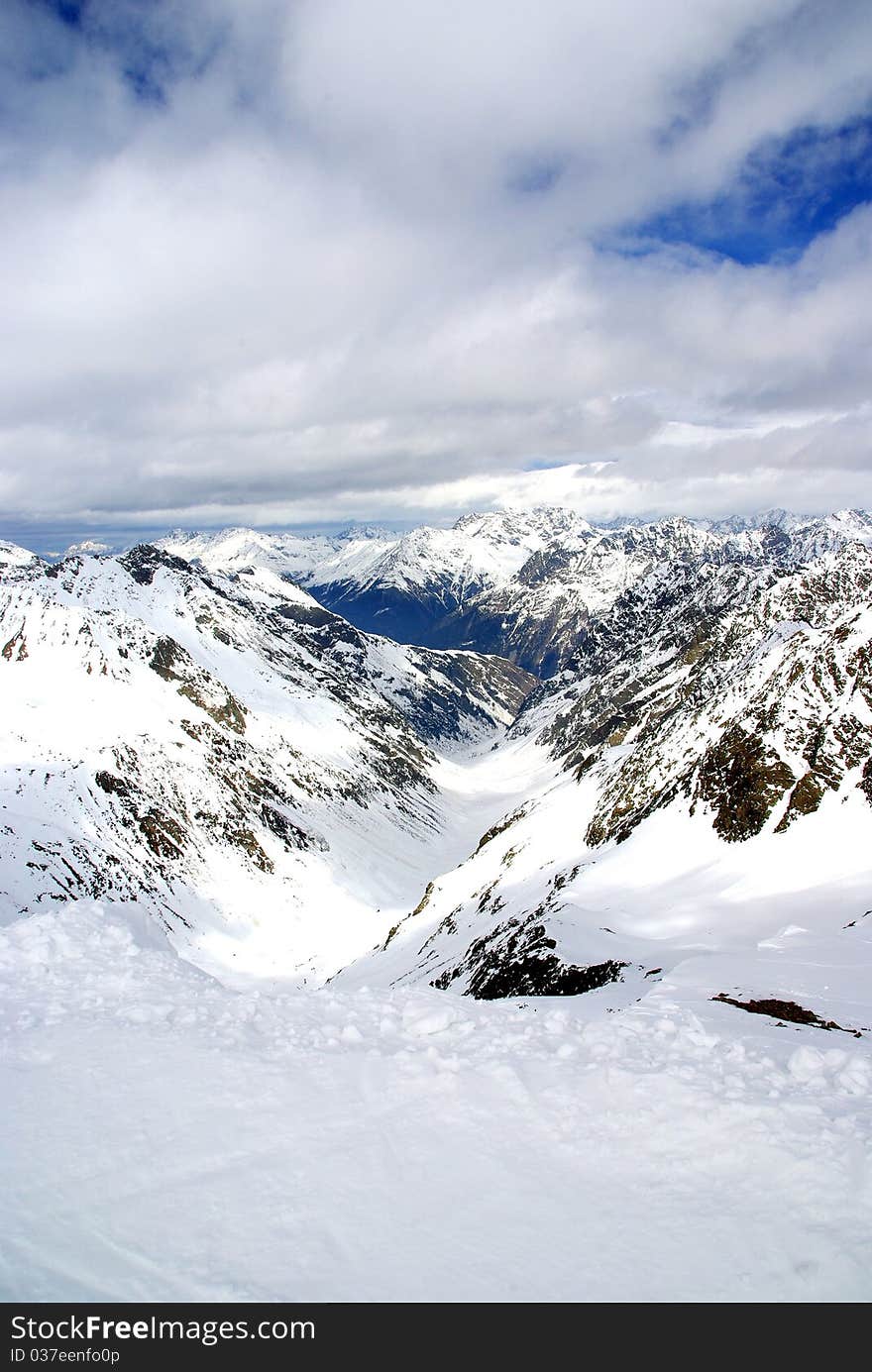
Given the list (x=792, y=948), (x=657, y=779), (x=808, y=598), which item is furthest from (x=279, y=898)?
(x=808, y=598)

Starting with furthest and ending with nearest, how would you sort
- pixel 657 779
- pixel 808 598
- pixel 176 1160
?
pixel 808 598
pixel 657 779
pixel 176 1160

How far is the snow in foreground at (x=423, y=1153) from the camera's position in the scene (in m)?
7.80

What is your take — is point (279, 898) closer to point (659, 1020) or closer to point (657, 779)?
point (657, 779)

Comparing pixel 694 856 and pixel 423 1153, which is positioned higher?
pixel 423 1153

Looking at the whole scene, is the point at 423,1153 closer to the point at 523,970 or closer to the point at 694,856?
the point at 523,970

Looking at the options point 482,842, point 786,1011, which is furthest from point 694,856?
point 482,842

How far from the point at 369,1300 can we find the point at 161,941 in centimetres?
1700

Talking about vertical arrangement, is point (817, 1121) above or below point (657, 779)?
above

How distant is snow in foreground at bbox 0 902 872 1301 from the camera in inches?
307

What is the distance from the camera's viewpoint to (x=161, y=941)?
22000 mm

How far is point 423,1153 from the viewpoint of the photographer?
10031 mm

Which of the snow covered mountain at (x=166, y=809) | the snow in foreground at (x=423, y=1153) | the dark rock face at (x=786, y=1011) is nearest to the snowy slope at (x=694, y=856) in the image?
the dark rock face at (x=786, y=1011)

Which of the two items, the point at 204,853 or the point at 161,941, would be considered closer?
the point at 161,941

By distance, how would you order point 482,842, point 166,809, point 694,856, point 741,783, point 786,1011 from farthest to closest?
point 482,842, point 166,809, point 741,783, point 694,856, point 786,1011
